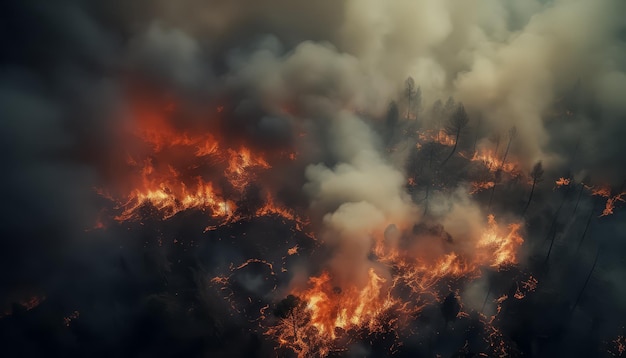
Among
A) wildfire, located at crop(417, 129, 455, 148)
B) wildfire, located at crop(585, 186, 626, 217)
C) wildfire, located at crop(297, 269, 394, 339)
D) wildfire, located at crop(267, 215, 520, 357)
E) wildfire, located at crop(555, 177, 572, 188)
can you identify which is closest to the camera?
wildfire, located at crop(267, 215, 520, 357)

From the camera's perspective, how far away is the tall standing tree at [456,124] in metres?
81.2

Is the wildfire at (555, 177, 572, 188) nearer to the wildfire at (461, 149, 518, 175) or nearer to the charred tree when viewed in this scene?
the wildfire at (461, 149, 518, 175)

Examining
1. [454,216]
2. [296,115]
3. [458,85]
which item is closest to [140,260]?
→ [296,115]

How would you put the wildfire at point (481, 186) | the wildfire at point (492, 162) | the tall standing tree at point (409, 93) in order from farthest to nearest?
the tall standing tree at point (409, 93) < the wildfire at point (492, 162) < the wildfire at point (481, 186)

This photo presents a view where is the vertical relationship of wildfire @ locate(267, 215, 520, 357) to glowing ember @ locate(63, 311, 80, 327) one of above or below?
above

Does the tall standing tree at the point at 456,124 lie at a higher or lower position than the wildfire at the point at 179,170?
higher

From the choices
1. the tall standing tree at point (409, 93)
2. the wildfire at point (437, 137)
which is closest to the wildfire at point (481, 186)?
the wildfire at point (437, 137)

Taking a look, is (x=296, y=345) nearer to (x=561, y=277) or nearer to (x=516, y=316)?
(x=516, y=316)

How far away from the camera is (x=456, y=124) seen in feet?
273

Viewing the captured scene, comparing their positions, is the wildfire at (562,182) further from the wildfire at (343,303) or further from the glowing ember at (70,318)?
the glowing ember at (70,318)

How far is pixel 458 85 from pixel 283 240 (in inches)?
2266

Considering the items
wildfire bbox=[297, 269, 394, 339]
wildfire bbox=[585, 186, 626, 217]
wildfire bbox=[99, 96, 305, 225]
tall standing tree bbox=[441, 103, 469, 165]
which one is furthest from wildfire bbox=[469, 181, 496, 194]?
wildfire bbox=[99, 96, 305, 225]

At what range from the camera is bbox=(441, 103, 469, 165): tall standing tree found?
8119 centimetres

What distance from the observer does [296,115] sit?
87250mm
